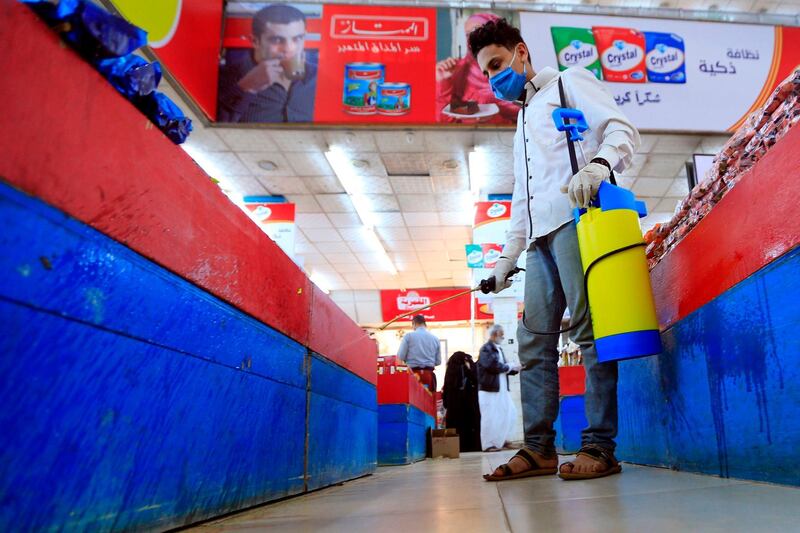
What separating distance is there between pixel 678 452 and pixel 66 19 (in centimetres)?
206

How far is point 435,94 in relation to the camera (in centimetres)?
536

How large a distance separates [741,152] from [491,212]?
222 inches

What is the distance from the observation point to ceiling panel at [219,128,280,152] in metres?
5.80

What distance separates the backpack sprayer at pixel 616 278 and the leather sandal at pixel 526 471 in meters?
0.47

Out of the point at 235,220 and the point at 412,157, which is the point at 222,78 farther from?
the point at 235,220

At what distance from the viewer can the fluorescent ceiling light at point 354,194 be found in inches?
257

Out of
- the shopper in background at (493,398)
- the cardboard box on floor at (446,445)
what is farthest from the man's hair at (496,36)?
the shopper in background at (493,398)

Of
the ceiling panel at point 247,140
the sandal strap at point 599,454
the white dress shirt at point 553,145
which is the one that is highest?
the ceiling panel at point 247,140

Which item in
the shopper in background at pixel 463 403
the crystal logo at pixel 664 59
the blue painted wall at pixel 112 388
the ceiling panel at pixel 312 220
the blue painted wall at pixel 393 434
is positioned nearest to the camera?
the blue painted wall at pixel 112 388

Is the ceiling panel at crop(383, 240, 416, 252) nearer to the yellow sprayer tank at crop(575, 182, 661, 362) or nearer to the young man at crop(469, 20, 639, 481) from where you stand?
the young man at crop(469, 20, 639, 481)

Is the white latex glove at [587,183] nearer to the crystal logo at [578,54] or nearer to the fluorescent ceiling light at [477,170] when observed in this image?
the crystal logo at [578,54]

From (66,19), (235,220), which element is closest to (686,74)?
(235,220)

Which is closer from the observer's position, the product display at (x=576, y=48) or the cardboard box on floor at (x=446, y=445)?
the product display at (x=576, y=48)

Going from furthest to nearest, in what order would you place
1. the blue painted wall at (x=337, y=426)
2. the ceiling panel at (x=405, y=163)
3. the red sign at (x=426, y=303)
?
the red sign at (x=426, y=303) → the ceiling panel at (x=405, y=163) → the blue painted wall at (x=337, y=426)
